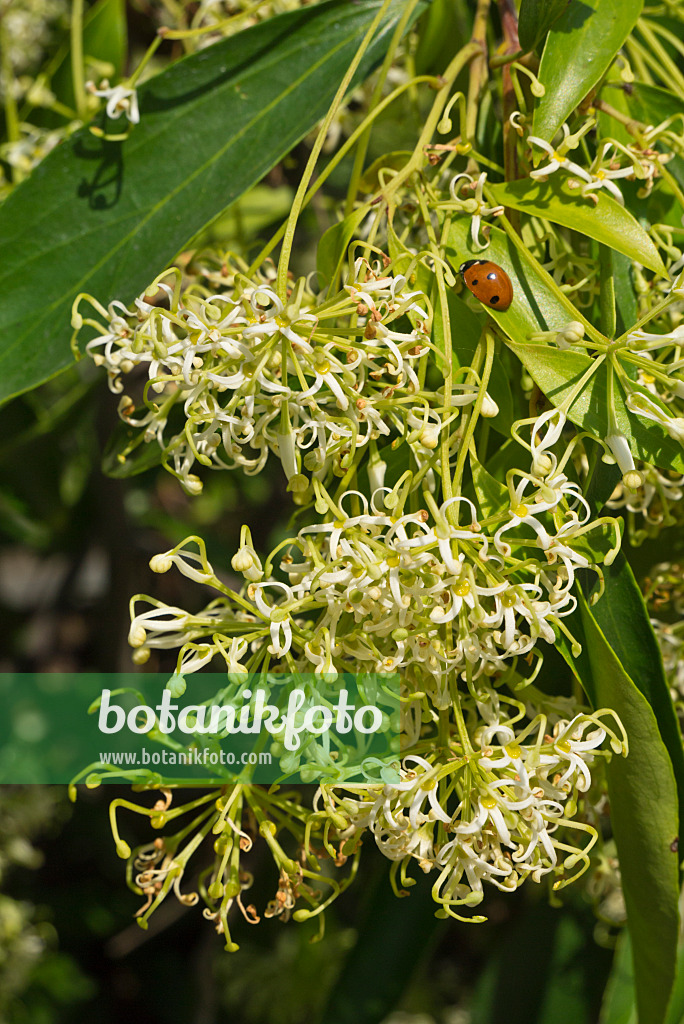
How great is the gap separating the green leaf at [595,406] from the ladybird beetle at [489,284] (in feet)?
0.15

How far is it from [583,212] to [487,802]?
1.44ft

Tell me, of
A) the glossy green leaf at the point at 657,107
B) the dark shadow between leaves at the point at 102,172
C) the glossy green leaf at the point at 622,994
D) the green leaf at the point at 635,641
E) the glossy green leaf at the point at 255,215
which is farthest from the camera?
the glossy green leaf at the point at 255,215

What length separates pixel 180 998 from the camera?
81.1 inches

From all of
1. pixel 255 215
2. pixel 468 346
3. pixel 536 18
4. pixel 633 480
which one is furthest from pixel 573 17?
pixel 255 215

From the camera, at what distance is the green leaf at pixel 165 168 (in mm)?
845

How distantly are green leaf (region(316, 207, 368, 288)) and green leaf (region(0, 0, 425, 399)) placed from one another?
215 millimetres

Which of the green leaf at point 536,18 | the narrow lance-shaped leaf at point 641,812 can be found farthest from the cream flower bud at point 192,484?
the green leaf at point 536,18

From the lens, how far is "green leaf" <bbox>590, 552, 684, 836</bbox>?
644mm

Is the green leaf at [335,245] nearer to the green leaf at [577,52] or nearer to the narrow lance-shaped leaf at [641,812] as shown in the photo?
the green leaf at [577,52]

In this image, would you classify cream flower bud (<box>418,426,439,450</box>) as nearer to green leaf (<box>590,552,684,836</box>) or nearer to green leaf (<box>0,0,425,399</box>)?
green leaf (<box>590,552,684,836</box>)

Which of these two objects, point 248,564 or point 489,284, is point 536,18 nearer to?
point 489,284

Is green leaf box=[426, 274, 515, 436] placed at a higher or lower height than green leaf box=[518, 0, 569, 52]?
lower

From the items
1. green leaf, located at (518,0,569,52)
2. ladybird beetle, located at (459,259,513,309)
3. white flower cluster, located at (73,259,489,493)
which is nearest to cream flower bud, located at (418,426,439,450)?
white flower cluster, located at (73,259,489,493)

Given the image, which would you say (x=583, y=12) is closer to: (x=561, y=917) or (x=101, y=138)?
(x=101, y=138)
